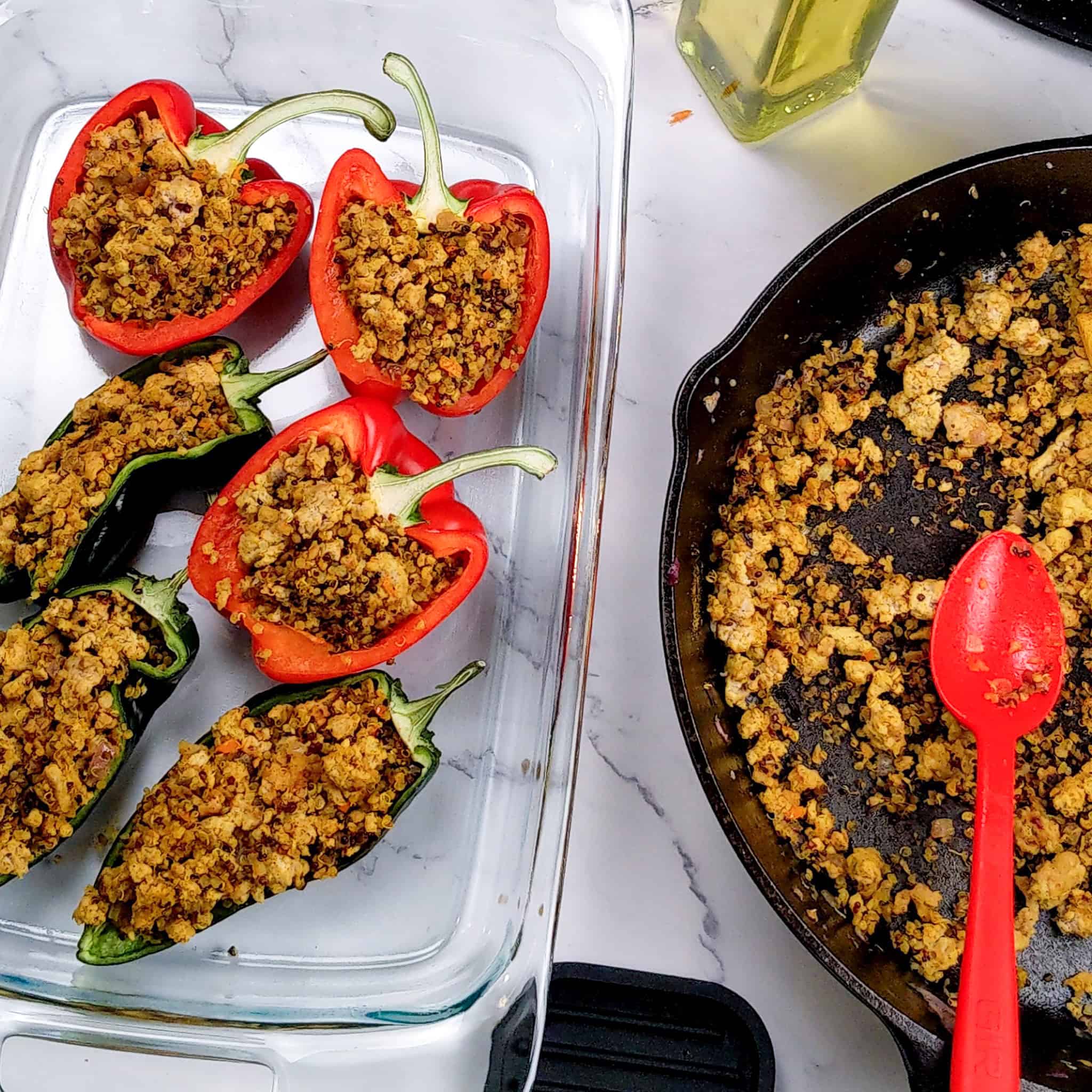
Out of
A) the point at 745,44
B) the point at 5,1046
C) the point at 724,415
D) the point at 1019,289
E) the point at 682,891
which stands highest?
the point at 745,44

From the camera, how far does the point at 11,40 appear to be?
1555 millimetres

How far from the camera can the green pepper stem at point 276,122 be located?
53.3 inches

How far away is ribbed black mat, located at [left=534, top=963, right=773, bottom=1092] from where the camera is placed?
1374mm

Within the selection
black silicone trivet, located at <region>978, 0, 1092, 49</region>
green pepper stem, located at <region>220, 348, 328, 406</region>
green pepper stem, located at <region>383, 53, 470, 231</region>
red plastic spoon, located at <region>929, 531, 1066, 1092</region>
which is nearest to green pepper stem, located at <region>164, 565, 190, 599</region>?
green pepper stem, located at <region>220, 348, 328, 406</region>

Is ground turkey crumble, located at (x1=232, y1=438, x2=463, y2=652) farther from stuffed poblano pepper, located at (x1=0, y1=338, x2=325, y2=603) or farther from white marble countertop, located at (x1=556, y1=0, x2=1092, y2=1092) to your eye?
white marble countertop, located at (x1=556, y1=0, x2=1092, y2=1092)

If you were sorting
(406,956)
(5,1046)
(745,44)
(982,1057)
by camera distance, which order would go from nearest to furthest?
(982,1057), (5,1046), (406,956), (745,44)

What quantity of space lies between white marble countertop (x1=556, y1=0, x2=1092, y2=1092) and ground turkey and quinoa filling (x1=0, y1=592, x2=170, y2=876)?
58 cm

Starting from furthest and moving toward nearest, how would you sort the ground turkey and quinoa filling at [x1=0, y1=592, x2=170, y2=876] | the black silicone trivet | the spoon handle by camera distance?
the black silicone trivet
the ground turkey and quinoa filling at [x1=0, y1=592, x2=170, y2=876]
the spoon handle

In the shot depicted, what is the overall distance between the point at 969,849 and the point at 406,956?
2.31 feet

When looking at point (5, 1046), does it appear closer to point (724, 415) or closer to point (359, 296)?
point (359, 296)

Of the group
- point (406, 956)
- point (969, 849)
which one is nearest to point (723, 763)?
point (969, 849)

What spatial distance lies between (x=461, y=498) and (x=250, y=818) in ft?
1.64

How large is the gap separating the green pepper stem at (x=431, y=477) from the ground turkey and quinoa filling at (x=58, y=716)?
0.32m

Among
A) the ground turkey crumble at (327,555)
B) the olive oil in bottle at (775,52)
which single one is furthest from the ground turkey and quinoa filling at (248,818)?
the olive oil in bottle at (775,52)
